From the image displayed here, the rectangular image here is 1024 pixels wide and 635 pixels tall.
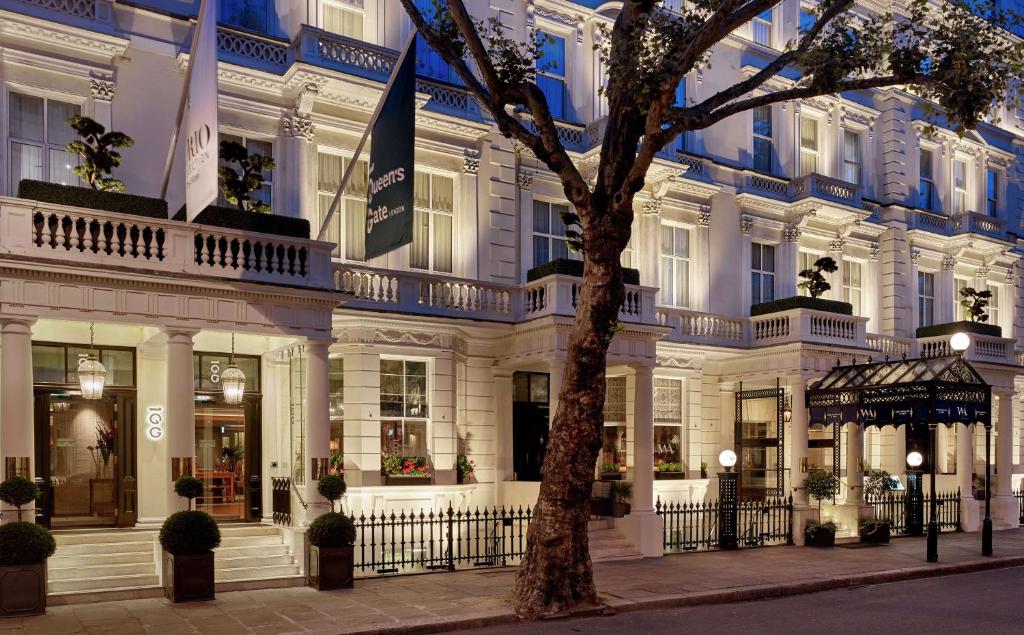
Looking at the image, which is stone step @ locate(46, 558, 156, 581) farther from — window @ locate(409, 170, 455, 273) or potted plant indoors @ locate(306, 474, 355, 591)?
window @ locate(409, 170, 455, 273)

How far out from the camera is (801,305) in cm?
2438

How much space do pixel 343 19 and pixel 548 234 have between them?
7258 mm

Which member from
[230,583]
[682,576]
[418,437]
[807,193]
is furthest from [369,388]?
[807,193]

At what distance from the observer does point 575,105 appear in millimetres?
24438

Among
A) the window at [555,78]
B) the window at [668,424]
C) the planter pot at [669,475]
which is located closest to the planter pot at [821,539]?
the planter pot at [669,475]

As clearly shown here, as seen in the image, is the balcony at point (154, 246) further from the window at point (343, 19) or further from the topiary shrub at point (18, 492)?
the window at point (343, 19)

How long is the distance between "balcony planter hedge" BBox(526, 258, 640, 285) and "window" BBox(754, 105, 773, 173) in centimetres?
933

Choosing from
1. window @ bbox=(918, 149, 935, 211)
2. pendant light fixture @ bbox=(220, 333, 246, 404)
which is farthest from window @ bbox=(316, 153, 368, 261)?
window @ bbox=(918, 149, 935, 211)

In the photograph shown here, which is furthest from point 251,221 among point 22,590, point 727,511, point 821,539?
point 821,539

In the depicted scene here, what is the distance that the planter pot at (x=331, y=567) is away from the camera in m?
15.2

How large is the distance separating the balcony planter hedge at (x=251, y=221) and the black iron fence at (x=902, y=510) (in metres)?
16.4

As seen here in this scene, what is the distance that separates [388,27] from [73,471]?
38.2ft

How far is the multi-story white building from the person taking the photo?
15.6 m

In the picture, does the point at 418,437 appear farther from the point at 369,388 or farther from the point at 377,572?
the point at 377,572
